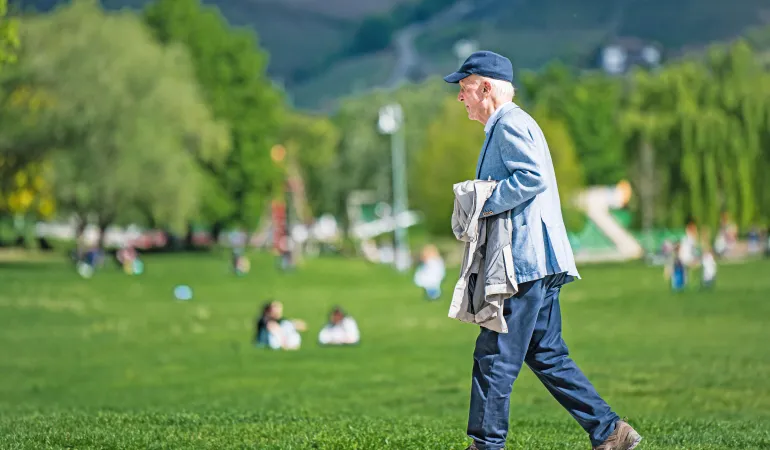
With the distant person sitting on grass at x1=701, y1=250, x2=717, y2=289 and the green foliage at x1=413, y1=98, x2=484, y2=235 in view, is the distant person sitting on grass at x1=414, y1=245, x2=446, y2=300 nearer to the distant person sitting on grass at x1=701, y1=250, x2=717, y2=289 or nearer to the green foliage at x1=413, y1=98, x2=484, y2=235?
the distant person sitting on grass at x1=701, y1=250, x2=717, y2=289

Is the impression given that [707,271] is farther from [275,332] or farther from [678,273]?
[275,332]

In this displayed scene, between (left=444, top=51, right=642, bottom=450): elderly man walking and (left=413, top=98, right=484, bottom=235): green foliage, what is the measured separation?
67259 mm

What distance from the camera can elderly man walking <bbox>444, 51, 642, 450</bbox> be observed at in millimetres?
7082

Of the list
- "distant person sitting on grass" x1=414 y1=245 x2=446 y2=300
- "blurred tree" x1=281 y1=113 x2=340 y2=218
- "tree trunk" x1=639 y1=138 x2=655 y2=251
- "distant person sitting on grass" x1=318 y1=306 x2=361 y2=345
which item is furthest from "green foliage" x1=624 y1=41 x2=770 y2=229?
"blurred tree" x1=281 y1=113 x2=340 y2=218

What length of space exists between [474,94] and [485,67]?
17 centimetres

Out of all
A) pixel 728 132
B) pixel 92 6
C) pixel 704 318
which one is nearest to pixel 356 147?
pixel 728 132

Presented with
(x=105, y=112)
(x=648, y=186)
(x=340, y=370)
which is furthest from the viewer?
(x=648, y=186)

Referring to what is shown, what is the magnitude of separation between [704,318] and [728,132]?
39.3 meters

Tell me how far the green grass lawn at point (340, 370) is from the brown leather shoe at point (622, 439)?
70 cm

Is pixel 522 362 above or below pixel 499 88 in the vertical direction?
below

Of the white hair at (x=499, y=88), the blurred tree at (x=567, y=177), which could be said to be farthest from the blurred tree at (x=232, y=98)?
the white hair at (x=499, y=88)

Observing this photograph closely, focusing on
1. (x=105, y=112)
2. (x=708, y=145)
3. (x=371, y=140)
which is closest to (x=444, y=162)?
(x=708, y=145)

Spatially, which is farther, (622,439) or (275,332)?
(275,332)

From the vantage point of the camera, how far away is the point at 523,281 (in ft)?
23.1
